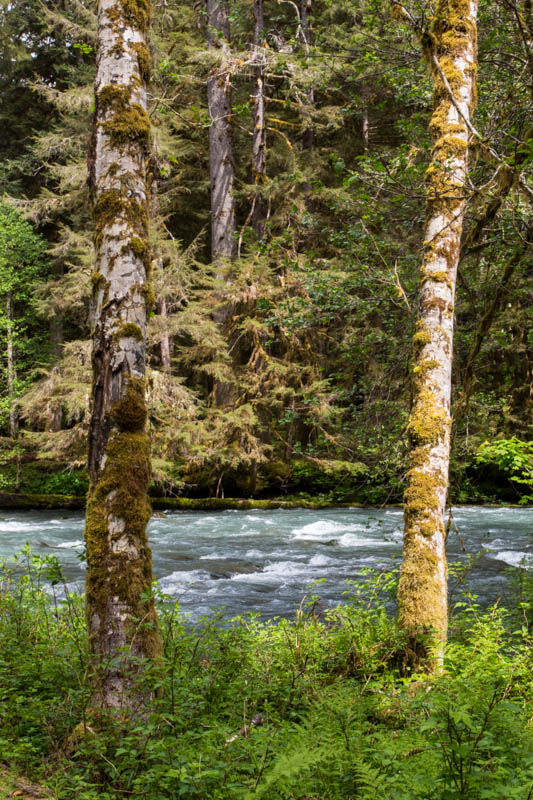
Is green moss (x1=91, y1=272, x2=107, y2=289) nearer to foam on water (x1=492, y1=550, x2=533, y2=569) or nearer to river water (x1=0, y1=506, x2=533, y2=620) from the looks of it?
river water (x1=0, y1=506, x2=533, y2=620)

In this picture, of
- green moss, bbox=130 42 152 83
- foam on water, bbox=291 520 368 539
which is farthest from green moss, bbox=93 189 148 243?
foam on water, bbox=291 520 368 539

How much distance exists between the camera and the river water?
8711 mm

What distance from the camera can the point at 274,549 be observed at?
1256cm

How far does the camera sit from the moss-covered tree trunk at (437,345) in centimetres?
480

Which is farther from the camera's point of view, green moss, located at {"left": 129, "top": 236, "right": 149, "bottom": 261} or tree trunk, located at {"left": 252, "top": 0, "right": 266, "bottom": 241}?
tree trunk, located at {"left": 252, "top": 0, "right": 266, "bottom": 241}

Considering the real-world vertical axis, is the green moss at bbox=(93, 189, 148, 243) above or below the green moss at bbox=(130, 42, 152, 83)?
below

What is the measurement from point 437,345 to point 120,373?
102 inches

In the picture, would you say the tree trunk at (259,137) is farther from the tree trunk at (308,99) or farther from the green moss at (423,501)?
the green moss at (423,501)

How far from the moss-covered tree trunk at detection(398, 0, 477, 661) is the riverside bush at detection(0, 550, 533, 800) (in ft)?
1.32

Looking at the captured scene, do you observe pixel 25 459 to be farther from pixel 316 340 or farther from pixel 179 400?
pixel 316 340

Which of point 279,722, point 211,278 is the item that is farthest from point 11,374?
point 279,722

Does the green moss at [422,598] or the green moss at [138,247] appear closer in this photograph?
the green moss at [138,247]

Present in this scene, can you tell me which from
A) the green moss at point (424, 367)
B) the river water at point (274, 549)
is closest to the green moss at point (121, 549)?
the green moss at point (424, 367)

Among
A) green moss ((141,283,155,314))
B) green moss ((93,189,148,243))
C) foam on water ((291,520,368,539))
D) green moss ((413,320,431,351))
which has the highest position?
green moss ((93,189,148,243))
